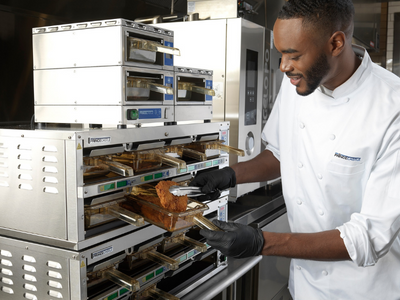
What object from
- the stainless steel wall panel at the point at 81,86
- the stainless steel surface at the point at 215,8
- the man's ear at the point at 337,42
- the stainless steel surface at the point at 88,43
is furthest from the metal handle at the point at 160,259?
the stainless steel surface at the point at 215,8

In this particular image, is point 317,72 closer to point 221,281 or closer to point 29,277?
point 221,281

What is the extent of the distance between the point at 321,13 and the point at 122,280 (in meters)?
0.99

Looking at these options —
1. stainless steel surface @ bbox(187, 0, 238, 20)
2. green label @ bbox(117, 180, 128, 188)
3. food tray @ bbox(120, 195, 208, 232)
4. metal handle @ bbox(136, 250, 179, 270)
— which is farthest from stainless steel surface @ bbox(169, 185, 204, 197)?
stainless steel surface @ bbox(187, 0, 238, 20)

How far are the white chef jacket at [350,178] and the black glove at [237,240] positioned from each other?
259mm

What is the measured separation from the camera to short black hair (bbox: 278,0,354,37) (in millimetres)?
1187

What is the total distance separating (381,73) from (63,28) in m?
1.07

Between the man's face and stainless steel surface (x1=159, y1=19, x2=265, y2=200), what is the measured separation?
792 millimetres

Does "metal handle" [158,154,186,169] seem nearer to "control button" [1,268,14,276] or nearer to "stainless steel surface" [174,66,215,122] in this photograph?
"stainless steel surface" [174,66,215,122]

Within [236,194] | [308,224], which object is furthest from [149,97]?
[236,194]

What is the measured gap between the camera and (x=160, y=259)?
53.7 inches

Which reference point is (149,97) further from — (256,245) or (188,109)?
(256,245)

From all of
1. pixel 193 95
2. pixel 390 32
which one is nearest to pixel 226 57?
pixel 193 95

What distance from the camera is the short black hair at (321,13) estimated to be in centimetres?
119

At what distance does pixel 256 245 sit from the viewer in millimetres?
1174
